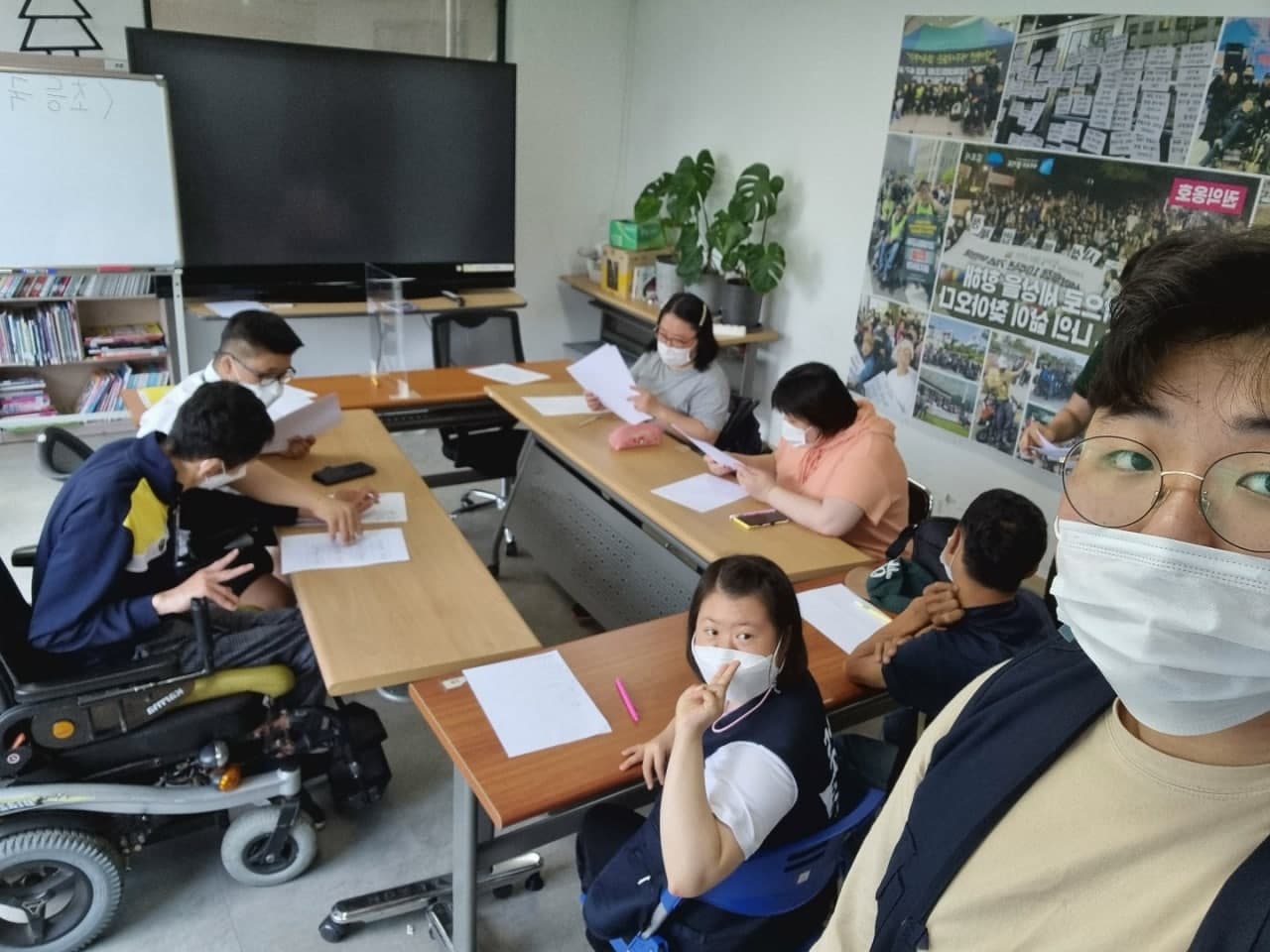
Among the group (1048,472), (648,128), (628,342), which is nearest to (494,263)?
(628,342)

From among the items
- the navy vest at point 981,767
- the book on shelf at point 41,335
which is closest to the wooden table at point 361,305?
the book on shelf at point 41,335

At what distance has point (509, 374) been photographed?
12.2ft

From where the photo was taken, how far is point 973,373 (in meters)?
3.79

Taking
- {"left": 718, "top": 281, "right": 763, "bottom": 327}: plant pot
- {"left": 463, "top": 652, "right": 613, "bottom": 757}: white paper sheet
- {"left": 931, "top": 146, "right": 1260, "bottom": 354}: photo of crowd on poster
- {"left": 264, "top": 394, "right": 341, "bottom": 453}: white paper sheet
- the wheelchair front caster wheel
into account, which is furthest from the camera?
{"left": 718, "top": 281, "right": 763, "bottom": 327}: plant pot

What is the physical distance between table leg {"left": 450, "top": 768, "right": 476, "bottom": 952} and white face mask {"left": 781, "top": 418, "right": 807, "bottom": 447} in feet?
4.76

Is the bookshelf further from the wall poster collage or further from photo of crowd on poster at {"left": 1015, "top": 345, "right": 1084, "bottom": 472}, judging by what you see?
photo of crowd on poster at {"left": 1015, "top": 345, "right": 1084, "bottom": 472}

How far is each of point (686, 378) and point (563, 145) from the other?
117 inches

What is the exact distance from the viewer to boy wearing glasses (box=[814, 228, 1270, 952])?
0.61 meters

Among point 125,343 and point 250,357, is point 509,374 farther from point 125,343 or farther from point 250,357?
point 125,343

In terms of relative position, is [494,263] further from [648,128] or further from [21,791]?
[21,791]

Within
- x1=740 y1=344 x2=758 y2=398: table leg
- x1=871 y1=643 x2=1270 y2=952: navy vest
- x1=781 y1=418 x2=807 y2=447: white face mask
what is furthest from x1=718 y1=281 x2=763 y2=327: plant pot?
x1=871 y1=643 x2=1270 y2=952: navy vest

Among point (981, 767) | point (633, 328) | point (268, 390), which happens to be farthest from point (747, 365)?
point (981, 767)

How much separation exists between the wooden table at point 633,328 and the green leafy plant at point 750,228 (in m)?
0.28

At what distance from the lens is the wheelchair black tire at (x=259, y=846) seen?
2029 mm
